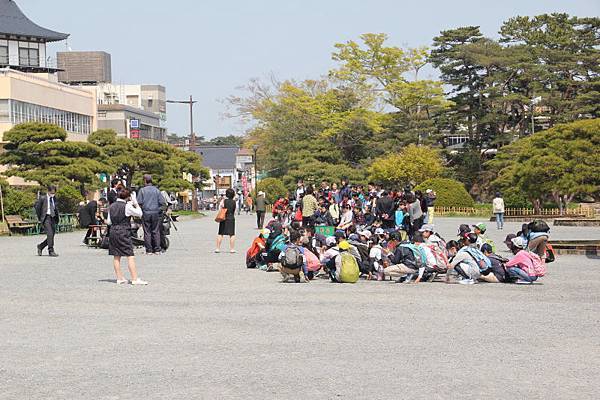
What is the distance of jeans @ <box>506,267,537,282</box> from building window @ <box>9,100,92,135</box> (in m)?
45.0

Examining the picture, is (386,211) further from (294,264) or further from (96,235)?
(294,264)

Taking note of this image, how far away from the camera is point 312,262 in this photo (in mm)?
16844

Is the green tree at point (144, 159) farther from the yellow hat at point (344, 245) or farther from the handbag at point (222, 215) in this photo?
the yellow hat at point (344, 245)

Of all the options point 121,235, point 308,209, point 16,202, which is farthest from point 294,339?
point 16,202

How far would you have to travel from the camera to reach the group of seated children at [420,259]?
16.0 meters

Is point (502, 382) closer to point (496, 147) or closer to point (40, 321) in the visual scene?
point (40, 321)

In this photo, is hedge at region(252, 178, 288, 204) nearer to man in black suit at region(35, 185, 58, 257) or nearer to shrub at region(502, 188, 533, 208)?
shrub at region(502, 188, 533, 208)

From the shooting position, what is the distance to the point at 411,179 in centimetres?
6419

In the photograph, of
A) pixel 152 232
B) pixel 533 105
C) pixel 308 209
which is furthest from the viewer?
pixel 533 105

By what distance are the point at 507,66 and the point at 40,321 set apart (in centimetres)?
5760

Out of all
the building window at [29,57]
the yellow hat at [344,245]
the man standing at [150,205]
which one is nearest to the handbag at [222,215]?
the man standing at [150,205]

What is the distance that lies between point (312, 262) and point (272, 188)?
58986 mm

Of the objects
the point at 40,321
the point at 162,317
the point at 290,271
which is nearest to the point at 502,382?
the point at 162,317

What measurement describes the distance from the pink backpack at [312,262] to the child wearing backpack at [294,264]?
8 centimetres
